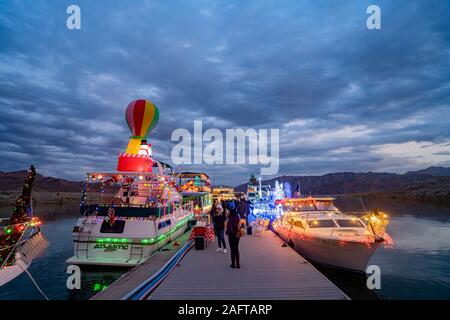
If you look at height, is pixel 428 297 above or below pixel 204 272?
below

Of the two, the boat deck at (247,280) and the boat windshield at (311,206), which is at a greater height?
the boat windshield at (311,206)

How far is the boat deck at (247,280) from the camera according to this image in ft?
21.4

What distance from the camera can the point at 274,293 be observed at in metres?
6.65

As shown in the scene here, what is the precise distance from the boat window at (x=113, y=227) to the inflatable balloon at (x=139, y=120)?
783cm

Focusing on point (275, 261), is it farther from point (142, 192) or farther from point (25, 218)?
point (142, 192)

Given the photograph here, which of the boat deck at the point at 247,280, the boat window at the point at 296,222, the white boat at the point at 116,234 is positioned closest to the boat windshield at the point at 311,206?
the boat window at the point at 296,222

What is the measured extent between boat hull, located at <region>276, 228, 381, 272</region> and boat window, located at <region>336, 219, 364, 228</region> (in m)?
1.76

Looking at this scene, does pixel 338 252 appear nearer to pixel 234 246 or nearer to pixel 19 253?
pixel 234 246

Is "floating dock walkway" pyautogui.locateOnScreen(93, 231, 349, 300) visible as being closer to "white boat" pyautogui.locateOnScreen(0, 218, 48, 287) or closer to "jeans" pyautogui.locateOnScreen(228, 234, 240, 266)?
"jeans" pyautogui.locateOnScreen(228, 234, 240, 266)

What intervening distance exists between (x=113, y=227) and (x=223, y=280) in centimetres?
703

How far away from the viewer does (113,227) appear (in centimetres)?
1204

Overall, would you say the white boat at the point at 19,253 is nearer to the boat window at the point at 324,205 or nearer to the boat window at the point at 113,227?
the boat window at the point at 113,227
